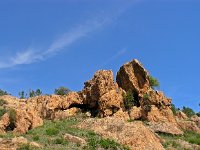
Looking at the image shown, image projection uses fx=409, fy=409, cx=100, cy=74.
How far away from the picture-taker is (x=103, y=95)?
5869cm

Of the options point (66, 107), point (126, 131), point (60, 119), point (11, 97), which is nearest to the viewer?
point (126, 131)

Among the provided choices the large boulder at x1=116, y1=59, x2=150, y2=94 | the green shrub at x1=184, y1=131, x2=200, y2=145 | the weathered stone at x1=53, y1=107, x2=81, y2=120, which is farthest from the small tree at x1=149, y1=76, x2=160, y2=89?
the weathered stone at x1=53, y1=107, x2=81, y2=120

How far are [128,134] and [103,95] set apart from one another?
1574 centimetres

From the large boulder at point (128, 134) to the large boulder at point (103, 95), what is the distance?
9679mm

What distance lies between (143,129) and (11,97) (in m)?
42.8

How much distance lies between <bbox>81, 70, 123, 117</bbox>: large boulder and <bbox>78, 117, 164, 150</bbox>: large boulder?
968 cm

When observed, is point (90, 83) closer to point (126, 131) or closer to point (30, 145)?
point (126, 131)

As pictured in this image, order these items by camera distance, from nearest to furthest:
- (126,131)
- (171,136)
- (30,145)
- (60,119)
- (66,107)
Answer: (30,145) → (126,131) → (171,136) → (60,119) → (66,107)

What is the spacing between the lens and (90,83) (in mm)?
63125

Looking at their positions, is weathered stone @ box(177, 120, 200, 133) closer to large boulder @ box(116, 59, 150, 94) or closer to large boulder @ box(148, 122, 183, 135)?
large boulder @ box(148, 122, 183, 135)

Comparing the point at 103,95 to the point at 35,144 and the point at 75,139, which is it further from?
the point at 35,144

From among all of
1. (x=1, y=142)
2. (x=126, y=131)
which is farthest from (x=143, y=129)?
(x=1, y=142)

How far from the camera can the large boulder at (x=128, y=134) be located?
139ft

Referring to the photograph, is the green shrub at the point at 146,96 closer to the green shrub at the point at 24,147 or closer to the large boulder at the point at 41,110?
the large boulder at the point at 41,110
